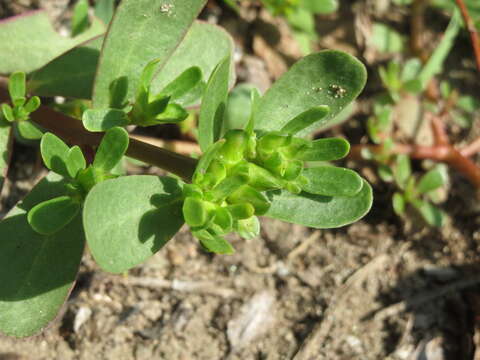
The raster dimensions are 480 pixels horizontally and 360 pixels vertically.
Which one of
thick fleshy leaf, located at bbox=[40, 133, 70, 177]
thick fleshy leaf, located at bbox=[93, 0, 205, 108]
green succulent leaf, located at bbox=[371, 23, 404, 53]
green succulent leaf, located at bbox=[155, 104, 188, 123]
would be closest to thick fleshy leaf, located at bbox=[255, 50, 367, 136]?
green succulent leaf, located at bbox=[155, 104, 188, 123]

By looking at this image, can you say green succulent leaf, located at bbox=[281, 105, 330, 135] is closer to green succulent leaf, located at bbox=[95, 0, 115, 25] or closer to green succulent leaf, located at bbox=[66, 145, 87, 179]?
green succulent leaf, located at bbox=[66, 145, 87, 179]

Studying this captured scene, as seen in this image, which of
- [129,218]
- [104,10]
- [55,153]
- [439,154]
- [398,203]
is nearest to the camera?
[129,218]

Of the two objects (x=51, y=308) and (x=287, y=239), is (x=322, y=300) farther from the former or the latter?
(x=51, y=308)

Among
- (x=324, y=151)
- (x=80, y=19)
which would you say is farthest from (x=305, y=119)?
(x=80, y=19)

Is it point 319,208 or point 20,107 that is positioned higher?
point 20,107

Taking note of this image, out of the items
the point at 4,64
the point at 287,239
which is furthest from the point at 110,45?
the point at 287,239

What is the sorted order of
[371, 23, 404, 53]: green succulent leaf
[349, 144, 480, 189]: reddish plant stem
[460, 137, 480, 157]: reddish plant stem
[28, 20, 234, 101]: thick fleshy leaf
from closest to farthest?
[28, 20, 234, 101]: thick fleshy leaf, [349, 144, 480, 189]: reddish plant stem, [460, 137, 480, 157]: reddish plant stem, [371, 23, 404, 53]: green succulent leaf

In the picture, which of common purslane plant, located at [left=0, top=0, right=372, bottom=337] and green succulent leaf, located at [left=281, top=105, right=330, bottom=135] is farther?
green succulent leaf, located at [left=281, top=105, right=330, bottom=135]

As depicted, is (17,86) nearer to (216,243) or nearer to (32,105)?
(32,105)
